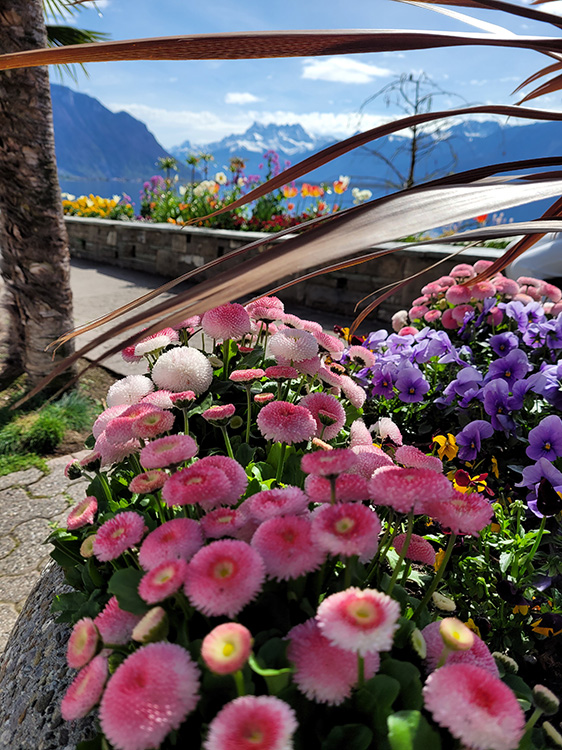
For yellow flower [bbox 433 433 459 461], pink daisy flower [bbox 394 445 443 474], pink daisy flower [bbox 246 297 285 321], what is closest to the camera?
pink daisy flower [bbox 394 445 443 474]

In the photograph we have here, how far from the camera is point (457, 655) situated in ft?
1.88

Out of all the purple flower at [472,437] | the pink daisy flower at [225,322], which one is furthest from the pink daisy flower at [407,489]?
the purple flower at [472,437]

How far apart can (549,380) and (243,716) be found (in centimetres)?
143

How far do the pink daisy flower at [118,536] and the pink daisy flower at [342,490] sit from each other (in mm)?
226

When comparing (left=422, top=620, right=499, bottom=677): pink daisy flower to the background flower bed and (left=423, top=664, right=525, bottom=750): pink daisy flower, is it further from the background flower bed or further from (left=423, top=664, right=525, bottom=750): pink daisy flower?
(left=423, top=664, right=525, bottom=750): pink daisy flower

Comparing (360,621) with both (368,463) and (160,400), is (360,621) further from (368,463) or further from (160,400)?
(160,400)

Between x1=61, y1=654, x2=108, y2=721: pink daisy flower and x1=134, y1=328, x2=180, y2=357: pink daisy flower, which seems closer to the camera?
x1=61, y1=654, x2=108, y2=721: pink daisy flower

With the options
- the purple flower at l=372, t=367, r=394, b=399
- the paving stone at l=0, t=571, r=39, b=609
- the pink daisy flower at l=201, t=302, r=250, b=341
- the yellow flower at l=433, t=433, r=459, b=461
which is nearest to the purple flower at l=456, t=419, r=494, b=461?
the yellow flower at l=433, t=433, r=459, b=461

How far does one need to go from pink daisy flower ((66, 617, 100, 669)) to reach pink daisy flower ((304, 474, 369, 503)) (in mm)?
289

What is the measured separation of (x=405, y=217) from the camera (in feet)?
1.89

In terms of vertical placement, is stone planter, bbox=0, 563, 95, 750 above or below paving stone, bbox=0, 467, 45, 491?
above

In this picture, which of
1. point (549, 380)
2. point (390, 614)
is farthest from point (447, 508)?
point (549, 380)

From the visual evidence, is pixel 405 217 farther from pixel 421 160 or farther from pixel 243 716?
pixel 421 160

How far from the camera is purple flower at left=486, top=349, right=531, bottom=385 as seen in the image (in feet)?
4.97
